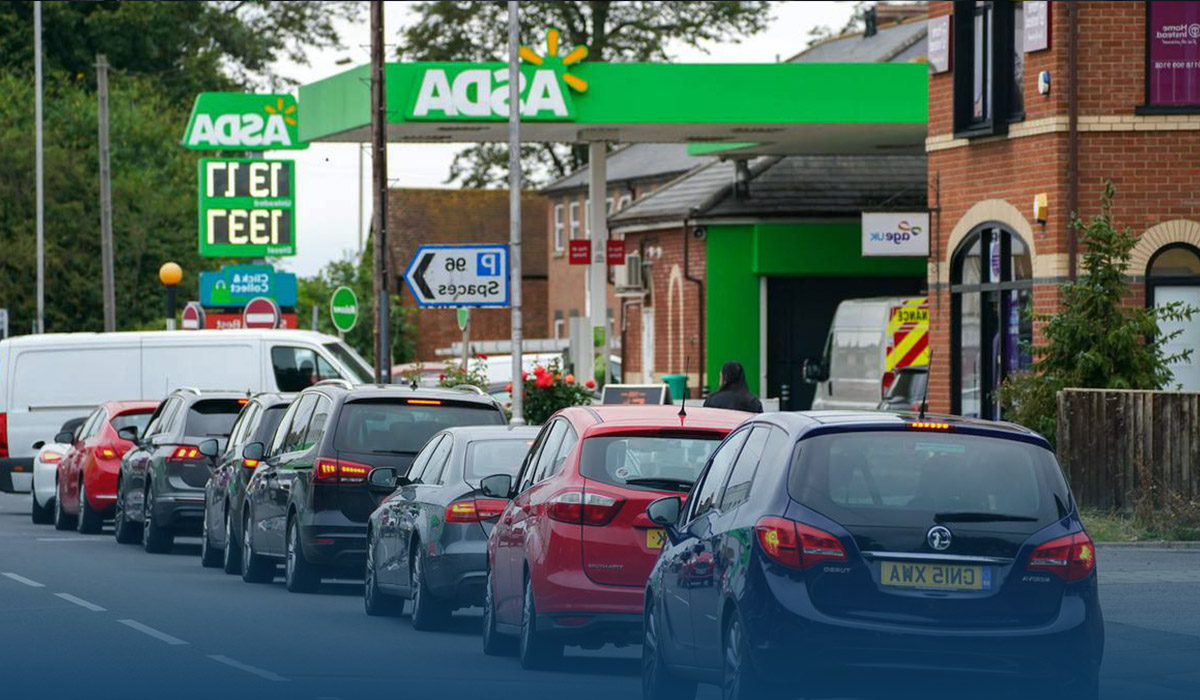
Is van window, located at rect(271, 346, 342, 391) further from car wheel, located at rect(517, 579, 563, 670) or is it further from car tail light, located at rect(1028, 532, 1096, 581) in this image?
car tail light, located at rect(1028, 532, 1096, 581)

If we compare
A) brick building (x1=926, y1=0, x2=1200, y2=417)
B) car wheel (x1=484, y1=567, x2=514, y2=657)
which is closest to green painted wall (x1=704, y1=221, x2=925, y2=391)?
brick building (x1=926, y1=0, x2=1200, y2=417)

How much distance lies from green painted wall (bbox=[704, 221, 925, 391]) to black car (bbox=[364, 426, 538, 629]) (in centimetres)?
2930

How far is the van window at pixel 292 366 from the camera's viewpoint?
32.7 meters

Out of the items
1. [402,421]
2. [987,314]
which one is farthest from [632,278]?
[402,421]

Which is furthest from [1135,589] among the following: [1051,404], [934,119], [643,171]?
[643,171]

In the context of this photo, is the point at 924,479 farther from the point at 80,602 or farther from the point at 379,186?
the point at 379,186

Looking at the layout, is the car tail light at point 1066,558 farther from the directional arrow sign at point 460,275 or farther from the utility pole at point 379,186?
the utility pole at point 379,186

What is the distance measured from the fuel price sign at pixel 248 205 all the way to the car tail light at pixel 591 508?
1427 inches

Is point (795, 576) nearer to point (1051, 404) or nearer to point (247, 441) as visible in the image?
point (247, 441)

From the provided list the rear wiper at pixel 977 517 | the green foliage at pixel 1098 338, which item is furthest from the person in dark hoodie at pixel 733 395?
the rear wiper at pixel 977 517

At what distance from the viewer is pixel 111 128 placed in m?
64.1

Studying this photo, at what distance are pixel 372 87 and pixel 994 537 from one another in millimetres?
24546

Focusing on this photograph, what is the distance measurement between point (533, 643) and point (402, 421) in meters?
5.57

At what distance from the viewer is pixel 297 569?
1870 centimetres
